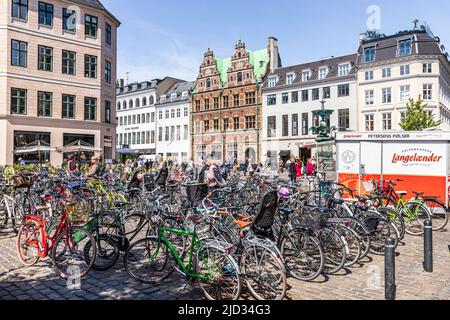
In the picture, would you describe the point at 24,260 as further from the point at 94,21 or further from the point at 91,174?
the point at 94,21

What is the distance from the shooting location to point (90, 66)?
30.0m

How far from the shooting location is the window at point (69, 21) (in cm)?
2866

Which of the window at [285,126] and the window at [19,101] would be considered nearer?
the window at [19,101]

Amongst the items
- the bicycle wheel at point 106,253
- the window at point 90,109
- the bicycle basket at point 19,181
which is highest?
the window at point 90,109

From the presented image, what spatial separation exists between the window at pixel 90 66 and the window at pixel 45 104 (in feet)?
11.5

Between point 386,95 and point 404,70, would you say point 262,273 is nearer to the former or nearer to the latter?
point 386,95

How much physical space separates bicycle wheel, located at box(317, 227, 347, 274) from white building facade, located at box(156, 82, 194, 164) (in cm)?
5006

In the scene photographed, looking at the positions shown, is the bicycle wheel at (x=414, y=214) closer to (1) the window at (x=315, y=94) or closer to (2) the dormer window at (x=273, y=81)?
(1) the window at (x=315, y=94)

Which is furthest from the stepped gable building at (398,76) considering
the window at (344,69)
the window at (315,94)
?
the window at (315,94)

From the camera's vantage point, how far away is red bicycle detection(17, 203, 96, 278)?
5758 millimetres

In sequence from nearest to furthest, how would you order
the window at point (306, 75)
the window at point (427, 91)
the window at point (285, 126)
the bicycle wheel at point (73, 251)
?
the bicycle wheel at point (73, 251) → the window at point (427, 91) → the window at point (306, 75) → the window at point (285, 126)

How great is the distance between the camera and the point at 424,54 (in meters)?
38.4

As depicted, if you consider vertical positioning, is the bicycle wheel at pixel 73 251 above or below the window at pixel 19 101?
below

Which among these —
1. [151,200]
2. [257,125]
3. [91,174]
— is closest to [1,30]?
[91,174]
